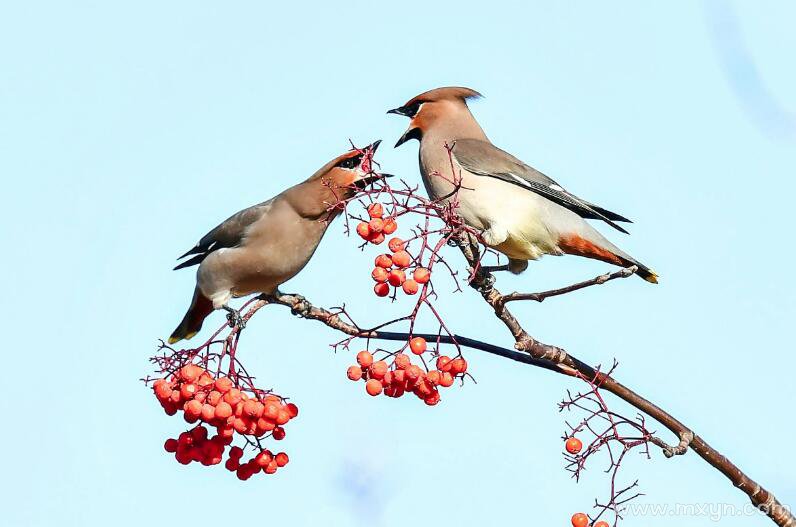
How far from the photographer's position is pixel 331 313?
337cm

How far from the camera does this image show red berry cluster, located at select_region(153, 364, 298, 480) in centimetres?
312

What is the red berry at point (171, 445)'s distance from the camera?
3.29m

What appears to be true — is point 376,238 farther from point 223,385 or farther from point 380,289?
point 223,385

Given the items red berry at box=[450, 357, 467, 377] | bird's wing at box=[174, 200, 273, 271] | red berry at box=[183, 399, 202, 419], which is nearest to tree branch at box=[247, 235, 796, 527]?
red berry at box=[450, 357, 467, 377]

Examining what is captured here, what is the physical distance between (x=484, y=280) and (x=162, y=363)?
0.99 meters

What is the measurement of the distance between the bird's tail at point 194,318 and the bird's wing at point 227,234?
0.18 metres

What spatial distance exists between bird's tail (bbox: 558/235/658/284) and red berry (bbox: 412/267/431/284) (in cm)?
173

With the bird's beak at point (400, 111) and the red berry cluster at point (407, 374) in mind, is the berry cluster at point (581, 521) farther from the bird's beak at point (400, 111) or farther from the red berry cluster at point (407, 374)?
the bird's beak at point (400, 111)

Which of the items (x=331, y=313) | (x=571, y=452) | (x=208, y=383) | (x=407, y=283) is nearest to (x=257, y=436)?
(x=208, y=383)

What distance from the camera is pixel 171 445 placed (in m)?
3.30

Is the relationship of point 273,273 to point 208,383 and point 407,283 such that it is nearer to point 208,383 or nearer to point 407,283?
point 208,383

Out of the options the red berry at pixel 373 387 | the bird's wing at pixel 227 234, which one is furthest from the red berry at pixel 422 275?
the bird's wing at pixel 227 234

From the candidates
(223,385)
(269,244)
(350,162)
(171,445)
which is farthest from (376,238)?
(269,244)

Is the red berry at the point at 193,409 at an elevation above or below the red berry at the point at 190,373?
below
